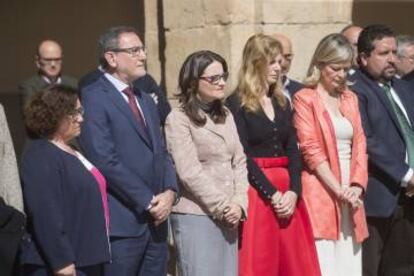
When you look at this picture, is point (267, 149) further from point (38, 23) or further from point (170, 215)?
point (38, 23)

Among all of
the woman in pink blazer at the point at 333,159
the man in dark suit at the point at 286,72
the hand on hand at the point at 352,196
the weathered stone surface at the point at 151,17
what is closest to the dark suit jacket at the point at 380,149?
the woman in pink blazer at the point at 333,159

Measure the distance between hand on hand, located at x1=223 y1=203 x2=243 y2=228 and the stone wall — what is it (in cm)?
165

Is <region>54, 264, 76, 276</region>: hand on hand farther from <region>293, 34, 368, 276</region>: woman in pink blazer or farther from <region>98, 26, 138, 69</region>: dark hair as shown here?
<region>293, 34, 368, 276</region>: woman in pink blazer

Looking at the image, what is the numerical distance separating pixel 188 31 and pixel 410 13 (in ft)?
9.25

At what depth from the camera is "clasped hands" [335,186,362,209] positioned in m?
5.99

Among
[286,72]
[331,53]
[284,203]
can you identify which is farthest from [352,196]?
[286,72]

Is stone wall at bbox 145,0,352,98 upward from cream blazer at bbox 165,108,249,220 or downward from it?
upward

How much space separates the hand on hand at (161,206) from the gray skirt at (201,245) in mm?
220

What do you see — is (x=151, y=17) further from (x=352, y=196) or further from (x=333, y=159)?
(x=352, y=196)

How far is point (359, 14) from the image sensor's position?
346 inches

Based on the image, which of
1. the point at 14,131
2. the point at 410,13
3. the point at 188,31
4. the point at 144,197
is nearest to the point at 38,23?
the point at 14,131

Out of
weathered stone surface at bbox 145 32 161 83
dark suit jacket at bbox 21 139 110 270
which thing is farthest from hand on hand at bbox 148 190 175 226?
weathered stone surface at bbox 145 32 161 83

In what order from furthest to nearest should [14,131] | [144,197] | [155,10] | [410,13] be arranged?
[410,13] < [14,131] < [155,10] < [144,197]

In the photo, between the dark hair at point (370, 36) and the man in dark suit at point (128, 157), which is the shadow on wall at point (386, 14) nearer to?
the dark hair at point (370, 36)
